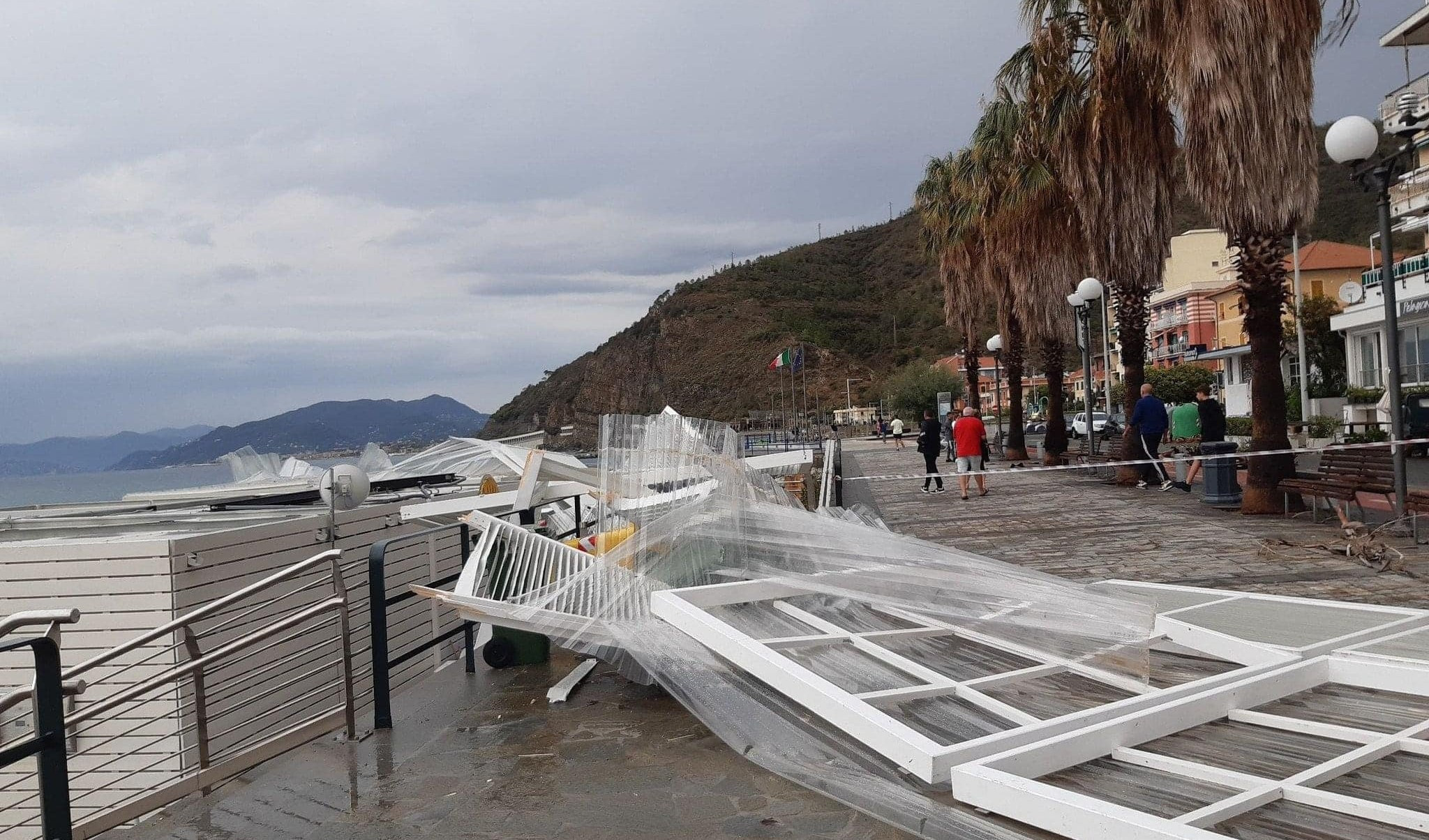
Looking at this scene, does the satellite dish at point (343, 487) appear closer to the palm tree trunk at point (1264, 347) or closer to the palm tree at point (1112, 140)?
the palm tree trunk at point (1264, 347)

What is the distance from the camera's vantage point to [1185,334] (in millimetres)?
75188

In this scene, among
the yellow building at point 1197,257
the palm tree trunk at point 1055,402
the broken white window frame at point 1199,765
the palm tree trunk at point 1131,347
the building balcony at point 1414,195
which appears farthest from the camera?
the yellow building at point 1197,257

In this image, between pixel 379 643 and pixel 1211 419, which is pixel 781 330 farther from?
pixel 379 643

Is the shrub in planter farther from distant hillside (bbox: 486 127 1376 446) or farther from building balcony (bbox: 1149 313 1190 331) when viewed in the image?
distant hillside (bbox: 486 127 1376 446)

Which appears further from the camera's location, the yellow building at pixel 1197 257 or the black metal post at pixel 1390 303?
the yellow building at pixel 1197 257

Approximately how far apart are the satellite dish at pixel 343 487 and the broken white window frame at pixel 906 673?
4.23 metres

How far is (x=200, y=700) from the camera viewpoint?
4.84 m

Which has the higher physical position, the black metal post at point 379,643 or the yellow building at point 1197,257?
the yellow building at point 1197,257

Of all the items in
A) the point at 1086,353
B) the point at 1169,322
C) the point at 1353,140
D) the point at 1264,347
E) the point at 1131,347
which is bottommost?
the point at 1264,347

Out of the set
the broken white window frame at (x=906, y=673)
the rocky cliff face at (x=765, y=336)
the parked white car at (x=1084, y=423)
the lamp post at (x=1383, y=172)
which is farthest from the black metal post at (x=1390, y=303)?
the rocky cliff face at (x=765, y=336)

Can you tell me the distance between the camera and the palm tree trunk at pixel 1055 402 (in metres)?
23.7

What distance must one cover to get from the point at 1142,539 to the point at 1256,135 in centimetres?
464

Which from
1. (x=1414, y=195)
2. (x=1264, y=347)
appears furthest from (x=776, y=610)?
(x=1414, y=195)

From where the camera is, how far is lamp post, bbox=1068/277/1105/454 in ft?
69.8
